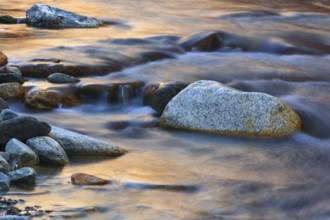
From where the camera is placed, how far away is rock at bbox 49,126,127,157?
7.79 m

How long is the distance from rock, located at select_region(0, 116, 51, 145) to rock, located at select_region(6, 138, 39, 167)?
0.20 meters

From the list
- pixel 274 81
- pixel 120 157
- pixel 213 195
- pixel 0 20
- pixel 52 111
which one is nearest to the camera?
pixel 213 195

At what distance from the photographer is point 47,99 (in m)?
9.91

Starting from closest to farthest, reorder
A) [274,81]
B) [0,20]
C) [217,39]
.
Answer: [274,81]
[217,39]
[0,20]

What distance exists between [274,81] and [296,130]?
7.78 feet

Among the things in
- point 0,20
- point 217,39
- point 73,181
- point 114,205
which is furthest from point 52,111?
point 0,20

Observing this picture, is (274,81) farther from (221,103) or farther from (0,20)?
(0,20)

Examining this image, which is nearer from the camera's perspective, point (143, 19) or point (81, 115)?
point (81, 115)

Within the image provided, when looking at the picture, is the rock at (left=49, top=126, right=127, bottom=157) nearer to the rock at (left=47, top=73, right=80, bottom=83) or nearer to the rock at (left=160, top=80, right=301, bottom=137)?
the rock at (left=160, top=80, right=301, bottom=137)

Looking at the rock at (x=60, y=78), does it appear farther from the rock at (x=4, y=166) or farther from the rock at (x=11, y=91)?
the rock at (x=4, y=166)

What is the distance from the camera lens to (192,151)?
8.36 metres

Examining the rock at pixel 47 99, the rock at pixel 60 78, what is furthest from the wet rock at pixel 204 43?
the rock at pixel 47 99

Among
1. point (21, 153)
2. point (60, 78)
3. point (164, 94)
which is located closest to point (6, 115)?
point (21, 153)

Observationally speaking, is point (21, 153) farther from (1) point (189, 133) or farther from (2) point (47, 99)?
(2) point (47, 99)
